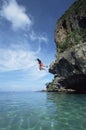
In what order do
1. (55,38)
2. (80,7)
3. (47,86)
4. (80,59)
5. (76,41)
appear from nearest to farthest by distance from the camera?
(80,59)
(76,41)
(80,7)
(55,38)
(47,86)

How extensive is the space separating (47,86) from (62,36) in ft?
64.1

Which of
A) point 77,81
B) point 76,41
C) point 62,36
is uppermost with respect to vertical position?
point 62,36

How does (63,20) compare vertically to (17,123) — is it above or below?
above

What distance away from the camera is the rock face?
4453cm

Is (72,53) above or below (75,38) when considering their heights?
below

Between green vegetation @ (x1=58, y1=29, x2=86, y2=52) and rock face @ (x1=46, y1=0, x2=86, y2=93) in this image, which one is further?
green vegetation @ (x1=58, y1=29, x2=86, y2=52)

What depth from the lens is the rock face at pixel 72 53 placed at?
4453 centimetres

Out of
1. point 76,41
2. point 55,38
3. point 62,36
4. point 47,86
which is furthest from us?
point 47,86

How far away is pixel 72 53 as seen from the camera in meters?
45.8

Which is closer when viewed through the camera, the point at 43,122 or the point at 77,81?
the point at 43,122

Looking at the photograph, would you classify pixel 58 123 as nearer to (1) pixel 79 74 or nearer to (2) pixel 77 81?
(1) pixel 79 74

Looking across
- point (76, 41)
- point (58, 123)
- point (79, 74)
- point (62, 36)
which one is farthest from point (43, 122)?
point (62, 36)

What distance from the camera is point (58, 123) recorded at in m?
15.3

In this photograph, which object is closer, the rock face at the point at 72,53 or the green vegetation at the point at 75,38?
the rock face at the point at 72,53
